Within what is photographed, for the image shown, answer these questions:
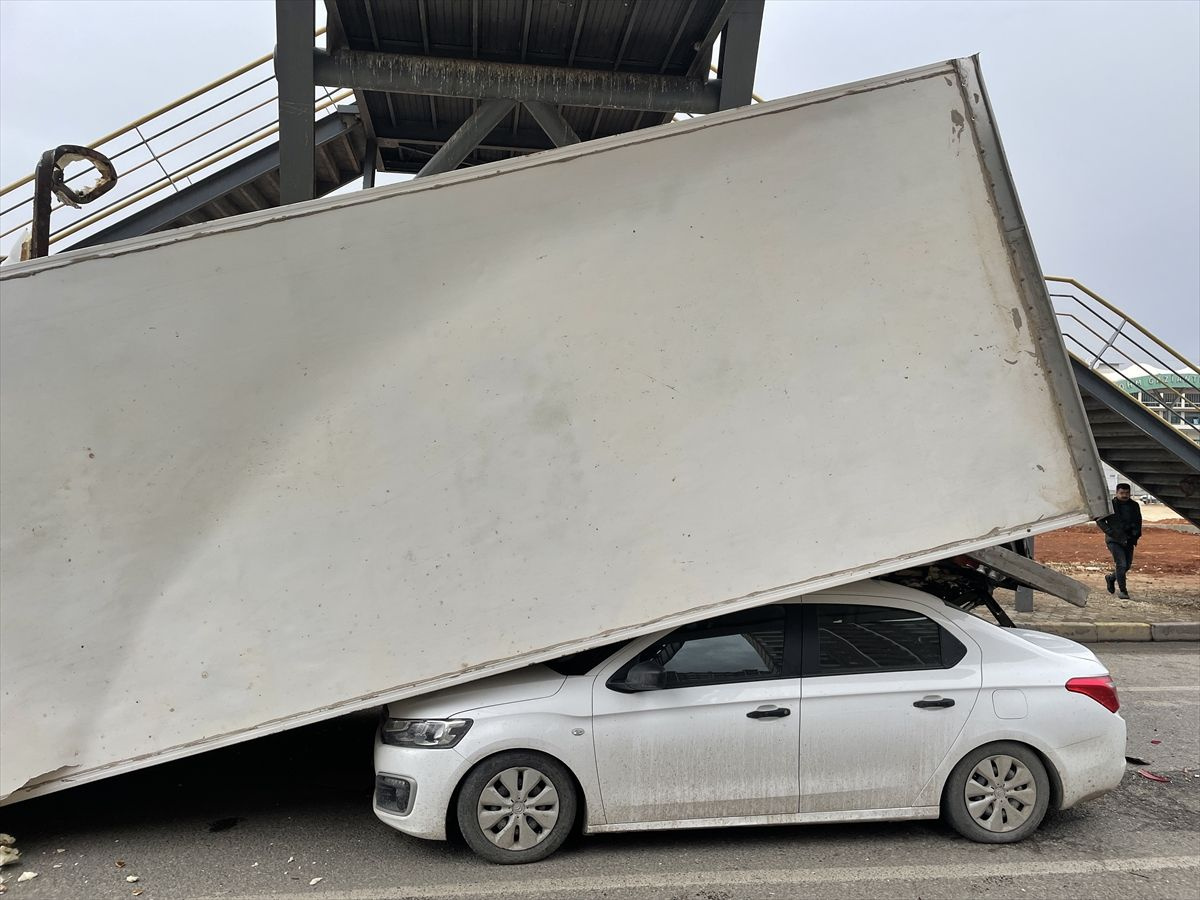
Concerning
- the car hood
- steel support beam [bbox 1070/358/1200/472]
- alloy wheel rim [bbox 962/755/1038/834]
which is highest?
steel support beam [bbox 1070/358/1200/472]

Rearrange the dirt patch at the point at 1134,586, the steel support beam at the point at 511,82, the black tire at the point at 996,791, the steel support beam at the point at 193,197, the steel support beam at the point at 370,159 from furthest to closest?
the dirt patch at the point at 1134,586 < the steel support beam at the point at 370,159 < the steel support beam at the point at 193,197 < the steel support beam at the point at 511,82 < the black tire at the point at 996,791

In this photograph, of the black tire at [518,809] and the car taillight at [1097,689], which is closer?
the black tire at [518,809]

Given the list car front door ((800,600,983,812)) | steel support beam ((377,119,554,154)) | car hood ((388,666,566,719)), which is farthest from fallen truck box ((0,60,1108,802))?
steel support beam ((377,119,554,154))

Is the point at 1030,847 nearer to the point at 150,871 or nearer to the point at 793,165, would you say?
the point at 793,165

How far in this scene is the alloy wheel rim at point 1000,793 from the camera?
13.6 feet

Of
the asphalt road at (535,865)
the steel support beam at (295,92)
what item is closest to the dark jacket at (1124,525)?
the asphalt road at (535,865)

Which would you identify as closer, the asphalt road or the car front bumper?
the asphalt road

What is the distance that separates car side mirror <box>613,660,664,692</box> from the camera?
405 centimetres

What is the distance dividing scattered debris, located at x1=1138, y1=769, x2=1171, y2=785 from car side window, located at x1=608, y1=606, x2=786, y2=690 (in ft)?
9.44

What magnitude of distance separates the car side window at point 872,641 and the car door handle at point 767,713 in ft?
0.85

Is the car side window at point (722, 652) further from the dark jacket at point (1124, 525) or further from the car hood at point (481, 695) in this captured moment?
the dark jacket at point (1124, 525)

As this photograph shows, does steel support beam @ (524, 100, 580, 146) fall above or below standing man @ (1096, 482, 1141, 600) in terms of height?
above

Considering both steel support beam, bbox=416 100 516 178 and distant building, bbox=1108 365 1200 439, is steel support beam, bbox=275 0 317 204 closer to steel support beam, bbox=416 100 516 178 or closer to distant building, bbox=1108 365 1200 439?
steel support beam, bbox=416 100 516 178

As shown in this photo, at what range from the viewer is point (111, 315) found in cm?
401
